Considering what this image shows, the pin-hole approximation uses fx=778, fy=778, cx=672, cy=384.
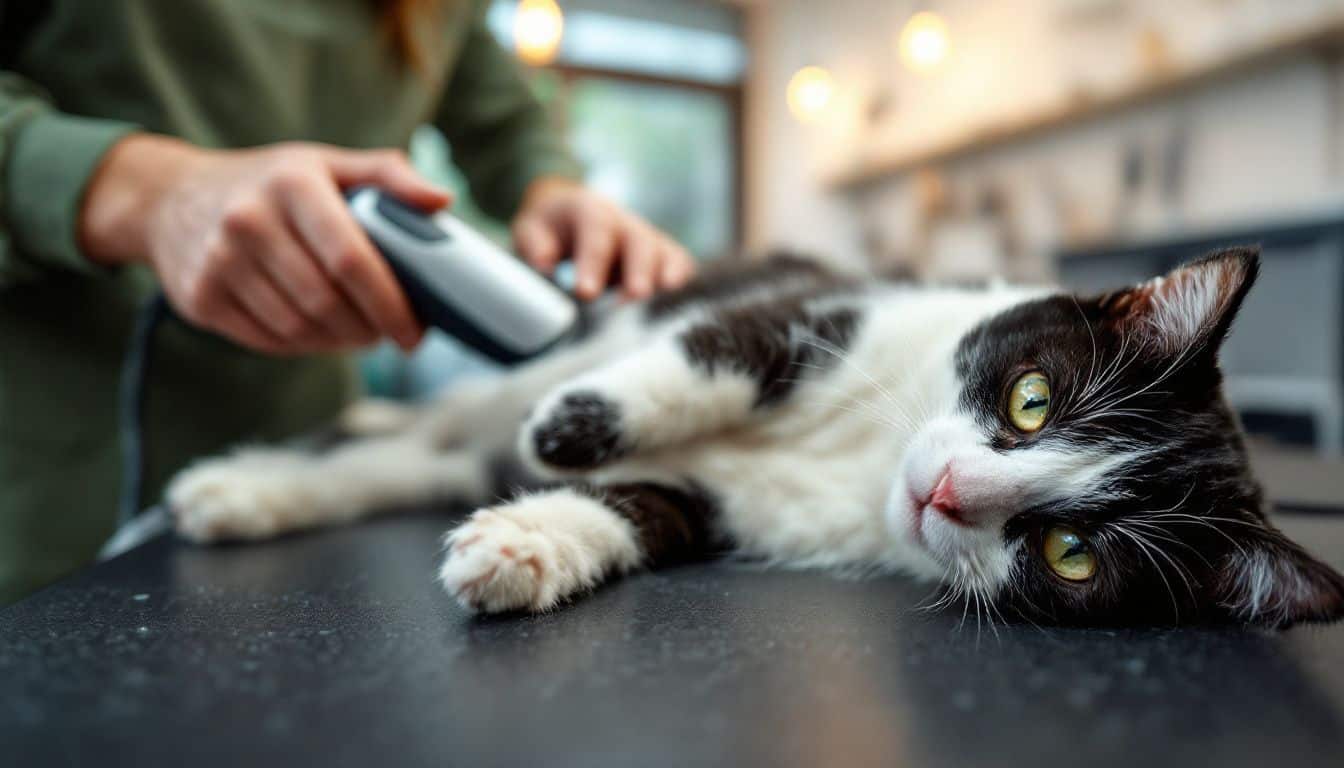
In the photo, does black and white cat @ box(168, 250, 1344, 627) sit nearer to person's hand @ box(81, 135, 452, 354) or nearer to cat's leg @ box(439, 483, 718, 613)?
cat's leg @ box(439, 483, 718, 613)

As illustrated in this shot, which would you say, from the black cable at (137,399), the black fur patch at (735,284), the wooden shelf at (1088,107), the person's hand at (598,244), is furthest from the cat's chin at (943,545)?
the wooden shelf at (1088,107)

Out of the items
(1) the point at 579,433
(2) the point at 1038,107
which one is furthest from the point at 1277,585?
(2) the point at 1038,107

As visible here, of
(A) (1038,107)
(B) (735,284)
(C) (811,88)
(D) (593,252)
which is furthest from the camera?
(C) (811,88)

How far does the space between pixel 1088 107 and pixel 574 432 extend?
139 inches

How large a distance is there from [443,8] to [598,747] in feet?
4.22

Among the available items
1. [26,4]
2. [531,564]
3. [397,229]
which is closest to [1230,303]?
[531,564]

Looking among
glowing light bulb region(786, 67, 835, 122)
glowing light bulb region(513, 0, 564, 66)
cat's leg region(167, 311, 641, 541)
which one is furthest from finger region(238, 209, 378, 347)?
glowing light bulb region(786, 67, 835, 122)

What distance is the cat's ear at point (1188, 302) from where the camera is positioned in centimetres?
61

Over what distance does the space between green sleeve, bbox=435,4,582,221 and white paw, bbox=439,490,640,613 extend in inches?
37.7

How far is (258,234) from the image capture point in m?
0.71

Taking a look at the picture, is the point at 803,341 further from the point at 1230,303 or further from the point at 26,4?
the point at 26,4

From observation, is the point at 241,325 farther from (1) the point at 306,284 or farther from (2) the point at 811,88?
(2) the point at 811,88

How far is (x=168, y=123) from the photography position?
3.33ft

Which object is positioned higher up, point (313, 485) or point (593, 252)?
point (593, 252)
